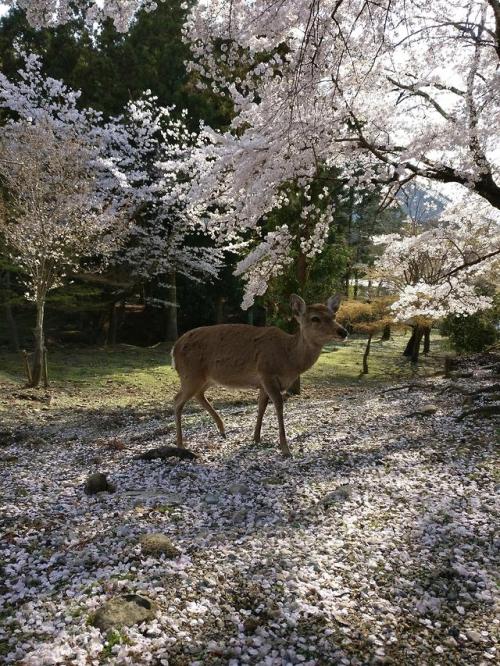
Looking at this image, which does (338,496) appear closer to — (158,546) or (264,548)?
(264,548)

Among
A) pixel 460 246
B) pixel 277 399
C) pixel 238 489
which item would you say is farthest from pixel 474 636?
pixel 460 246

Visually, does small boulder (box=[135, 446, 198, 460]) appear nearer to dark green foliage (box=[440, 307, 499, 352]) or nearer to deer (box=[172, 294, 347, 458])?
deer (box=[172, 294, 347, 458])

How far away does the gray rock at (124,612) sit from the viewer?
314 centimetres

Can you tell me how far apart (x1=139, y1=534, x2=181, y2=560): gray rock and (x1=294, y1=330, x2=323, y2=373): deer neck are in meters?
3.90

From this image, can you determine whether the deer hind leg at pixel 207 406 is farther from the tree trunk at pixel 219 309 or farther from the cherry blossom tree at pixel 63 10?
the tree trunk at pixel 219 309

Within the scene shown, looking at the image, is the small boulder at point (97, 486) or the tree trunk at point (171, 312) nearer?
the small boulder at point (97, 486)

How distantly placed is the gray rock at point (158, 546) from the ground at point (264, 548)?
5cm

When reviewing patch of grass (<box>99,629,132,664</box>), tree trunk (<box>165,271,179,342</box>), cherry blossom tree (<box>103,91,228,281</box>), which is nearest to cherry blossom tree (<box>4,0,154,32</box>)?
patch of grass (<box>99,629,132,664</box>)

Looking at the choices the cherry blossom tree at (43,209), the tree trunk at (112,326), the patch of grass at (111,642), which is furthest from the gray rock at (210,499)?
the tree trunk at (112,326)

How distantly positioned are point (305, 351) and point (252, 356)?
32.9 inches

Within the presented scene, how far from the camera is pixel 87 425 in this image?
Answer: 37.9 feet

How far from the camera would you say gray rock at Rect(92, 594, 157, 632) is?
3139mm

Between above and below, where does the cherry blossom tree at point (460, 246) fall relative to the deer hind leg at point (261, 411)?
above

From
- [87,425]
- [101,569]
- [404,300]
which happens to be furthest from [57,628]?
[404,300]
